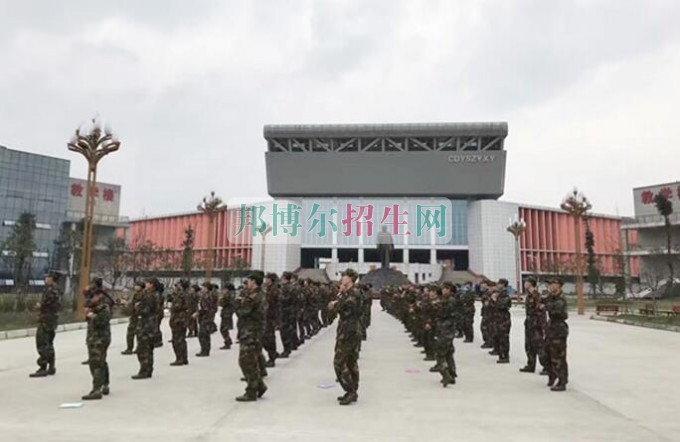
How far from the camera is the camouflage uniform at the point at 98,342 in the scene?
6.50 m

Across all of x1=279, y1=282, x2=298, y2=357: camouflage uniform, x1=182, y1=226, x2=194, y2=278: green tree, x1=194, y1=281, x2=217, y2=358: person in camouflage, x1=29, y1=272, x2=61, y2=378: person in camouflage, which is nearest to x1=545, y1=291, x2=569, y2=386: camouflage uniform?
x1=279, y1=282, x2=298, y2=357: camouflage uniform

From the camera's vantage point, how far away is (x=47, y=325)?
26.5 feet

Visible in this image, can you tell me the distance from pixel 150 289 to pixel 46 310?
5.30 feet

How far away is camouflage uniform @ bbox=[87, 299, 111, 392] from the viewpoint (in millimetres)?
6496

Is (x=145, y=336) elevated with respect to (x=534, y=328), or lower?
lower

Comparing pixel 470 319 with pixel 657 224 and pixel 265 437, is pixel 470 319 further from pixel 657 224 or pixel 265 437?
pixel 657 224

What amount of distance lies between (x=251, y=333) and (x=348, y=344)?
1286 millimetres

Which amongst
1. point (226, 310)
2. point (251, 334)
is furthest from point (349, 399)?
point (226, 310)

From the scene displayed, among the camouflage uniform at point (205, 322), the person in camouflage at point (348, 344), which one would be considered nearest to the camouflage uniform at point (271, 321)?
the camouflage uniform at point (205, 322)

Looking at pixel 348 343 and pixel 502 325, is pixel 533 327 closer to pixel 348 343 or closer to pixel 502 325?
pixel 502 325

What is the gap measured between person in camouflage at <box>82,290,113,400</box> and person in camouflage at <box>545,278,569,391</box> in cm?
624

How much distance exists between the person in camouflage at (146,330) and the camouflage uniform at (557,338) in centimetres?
620

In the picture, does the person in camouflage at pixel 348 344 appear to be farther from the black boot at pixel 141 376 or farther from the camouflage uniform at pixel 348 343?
the black boot at pixel 141 376

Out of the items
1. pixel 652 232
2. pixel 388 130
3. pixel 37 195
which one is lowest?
pixel 652 232
